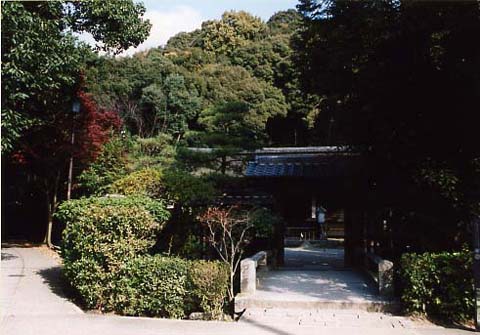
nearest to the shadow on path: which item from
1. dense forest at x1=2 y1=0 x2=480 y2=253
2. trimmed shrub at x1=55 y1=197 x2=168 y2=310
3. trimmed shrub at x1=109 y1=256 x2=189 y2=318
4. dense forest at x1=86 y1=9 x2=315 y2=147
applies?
trimmed shrub at x1=55 y1=197 x2=168 y2=310

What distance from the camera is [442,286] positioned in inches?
278

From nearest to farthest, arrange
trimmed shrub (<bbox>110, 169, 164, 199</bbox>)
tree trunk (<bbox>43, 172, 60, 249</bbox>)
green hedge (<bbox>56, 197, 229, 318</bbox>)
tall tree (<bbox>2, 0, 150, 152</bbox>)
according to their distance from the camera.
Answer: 1. tall tree (<bbox>2, 0, 150, 152</bbox>)
2. green hedge (<bbox>56, 197, 229, 318</bbox>)
3. trimmed shrub (<bbox>110, 169, 164, 199</bbox>)
4. tree trunk (<bbox>43, 172, 60, 249</bbox>)

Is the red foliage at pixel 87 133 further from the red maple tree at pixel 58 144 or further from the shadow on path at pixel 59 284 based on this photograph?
the shadow on path at pixel 59 284

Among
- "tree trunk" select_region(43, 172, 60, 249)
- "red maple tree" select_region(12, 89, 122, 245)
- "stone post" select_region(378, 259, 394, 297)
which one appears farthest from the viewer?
"tree trunk" select_region(43, 172, 60, 249)

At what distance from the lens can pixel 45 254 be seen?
12.8 m

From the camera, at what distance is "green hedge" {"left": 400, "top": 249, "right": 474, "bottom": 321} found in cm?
692

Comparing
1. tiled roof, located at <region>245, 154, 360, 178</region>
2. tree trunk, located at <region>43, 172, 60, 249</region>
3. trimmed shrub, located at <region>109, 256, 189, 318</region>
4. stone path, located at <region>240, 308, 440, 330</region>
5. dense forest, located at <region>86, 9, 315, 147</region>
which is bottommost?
stone path, located at <region>240, 308, 440, 330</region>

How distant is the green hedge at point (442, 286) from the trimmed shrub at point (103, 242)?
169 inches

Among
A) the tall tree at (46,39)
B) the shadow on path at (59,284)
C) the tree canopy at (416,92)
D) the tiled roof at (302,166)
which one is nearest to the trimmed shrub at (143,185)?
the shadow on path at (59,284)

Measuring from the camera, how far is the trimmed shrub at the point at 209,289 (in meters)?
7.48

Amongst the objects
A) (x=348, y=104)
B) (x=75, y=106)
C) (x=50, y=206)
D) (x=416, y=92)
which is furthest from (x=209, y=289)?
(x=50, y=206)

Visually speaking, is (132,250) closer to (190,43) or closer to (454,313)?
(454,313)

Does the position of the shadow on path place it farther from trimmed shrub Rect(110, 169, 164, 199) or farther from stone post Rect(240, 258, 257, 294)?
stone post Rect(240, 258, 257, 294)

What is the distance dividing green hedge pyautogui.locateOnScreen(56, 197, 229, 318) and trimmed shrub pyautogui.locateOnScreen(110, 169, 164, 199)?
199 centimetres
